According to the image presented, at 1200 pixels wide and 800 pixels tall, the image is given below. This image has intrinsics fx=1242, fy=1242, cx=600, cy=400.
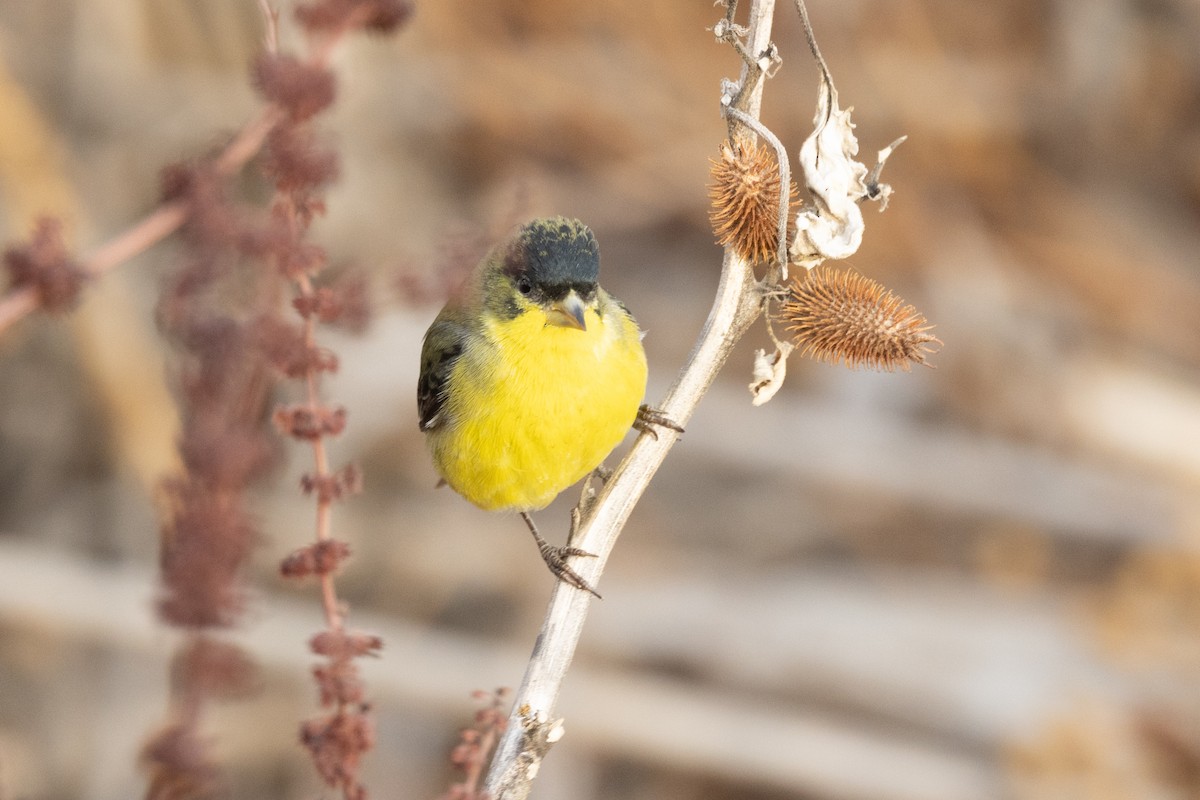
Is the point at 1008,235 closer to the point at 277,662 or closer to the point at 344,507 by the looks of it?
the point at 344,507

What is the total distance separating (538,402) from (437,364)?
547 mm

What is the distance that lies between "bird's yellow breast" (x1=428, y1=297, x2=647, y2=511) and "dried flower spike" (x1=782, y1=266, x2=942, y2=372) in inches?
42.9

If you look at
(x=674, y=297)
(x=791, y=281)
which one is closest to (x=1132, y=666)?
(x=674, y=297)

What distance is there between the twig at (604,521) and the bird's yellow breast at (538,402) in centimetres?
69

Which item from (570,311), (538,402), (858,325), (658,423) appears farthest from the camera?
(538,402)

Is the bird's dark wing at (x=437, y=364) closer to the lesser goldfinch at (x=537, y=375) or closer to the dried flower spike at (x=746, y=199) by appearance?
the lesser goldfinch at (x=537, y=375)

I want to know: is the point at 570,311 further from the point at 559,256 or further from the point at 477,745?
the point at 477,745

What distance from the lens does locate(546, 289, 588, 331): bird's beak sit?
330cm

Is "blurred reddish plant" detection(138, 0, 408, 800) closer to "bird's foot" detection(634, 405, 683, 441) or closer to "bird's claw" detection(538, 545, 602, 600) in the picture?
"bird's claw" detection(538, 545, 602, 600)

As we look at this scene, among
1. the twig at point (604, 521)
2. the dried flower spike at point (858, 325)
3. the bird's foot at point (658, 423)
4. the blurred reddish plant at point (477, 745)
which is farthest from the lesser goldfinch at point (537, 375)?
the blurred reddish plant at point (477, 745)

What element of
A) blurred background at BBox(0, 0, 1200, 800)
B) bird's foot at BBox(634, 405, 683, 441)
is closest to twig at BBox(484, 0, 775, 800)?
bird's foot at BBox(634, 405, 683, 441)

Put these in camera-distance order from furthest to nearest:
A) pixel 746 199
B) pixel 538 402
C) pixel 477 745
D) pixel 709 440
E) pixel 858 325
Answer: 1. pixel 709 440
2. pixel 538 402
3. pixel 746 199
4. pixel 858 325
5. pixel 477 745

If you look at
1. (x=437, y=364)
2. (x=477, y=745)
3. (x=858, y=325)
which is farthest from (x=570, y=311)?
(x=477, y=745)

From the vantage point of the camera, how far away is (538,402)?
3.45 meters
